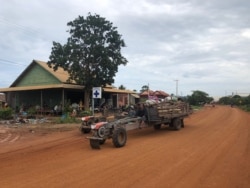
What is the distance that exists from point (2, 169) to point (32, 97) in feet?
93.2

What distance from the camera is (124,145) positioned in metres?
12.6

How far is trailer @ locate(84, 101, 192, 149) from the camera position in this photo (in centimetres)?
1235

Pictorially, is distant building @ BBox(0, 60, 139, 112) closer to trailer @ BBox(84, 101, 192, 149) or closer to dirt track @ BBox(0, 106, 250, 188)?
trailer @ BBox(84, 101, 192, 149)

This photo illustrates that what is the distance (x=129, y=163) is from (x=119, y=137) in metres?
3.04

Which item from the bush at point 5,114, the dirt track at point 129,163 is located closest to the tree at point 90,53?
the bush at point 5,114

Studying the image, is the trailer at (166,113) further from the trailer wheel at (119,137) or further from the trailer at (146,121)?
the trailer wheel at (119,137)

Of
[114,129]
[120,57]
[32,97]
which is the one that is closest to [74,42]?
[120,57]

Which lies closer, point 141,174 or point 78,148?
point 141,174

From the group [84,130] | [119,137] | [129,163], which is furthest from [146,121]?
[129,163]

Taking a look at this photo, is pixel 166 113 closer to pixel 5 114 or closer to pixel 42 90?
pixel 5 114

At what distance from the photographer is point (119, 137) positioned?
12508 mm

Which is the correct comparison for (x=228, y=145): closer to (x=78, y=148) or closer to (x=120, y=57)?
(x=78, y=148)

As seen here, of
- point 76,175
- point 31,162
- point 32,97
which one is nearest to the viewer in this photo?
point 76,175

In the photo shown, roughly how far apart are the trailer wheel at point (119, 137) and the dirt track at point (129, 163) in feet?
0.77
